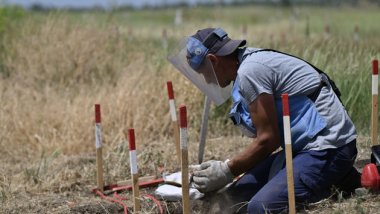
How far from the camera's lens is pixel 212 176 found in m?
4.73

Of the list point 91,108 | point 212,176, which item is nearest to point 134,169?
point 212,176

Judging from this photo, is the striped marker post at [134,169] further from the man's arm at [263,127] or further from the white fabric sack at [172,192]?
the man's arm at [263,127]

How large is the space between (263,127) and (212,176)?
0.52 metres

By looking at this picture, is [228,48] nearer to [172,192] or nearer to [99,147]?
[172,192]

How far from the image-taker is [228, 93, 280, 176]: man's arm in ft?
14.5

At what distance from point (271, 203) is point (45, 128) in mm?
4048

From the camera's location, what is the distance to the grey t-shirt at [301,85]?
4504 mm

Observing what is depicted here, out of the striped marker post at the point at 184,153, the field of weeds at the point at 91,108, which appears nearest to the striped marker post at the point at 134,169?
the field of weeds at the point at 91,108

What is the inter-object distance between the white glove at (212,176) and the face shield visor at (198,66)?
1.65 ft

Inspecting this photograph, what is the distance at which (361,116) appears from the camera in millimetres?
7250

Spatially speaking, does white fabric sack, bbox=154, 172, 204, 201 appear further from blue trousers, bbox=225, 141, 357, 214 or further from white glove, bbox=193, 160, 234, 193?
blue trousers, bbox=225, 141, 357, 214

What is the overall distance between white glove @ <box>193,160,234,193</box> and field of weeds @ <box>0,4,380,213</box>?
1.27 ft

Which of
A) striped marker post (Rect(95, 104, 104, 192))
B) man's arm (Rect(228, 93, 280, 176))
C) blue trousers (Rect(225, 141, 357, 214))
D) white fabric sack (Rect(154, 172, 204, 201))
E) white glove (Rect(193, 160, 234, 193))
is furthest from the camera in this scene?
striped marker post (Rect(95, 104, 104, 192))

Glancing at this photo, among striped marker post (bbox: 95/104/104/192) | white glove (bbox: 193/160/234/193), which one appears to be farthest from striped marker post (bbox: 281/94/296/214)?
striped marker post (bbox: 95/104/104/192)
